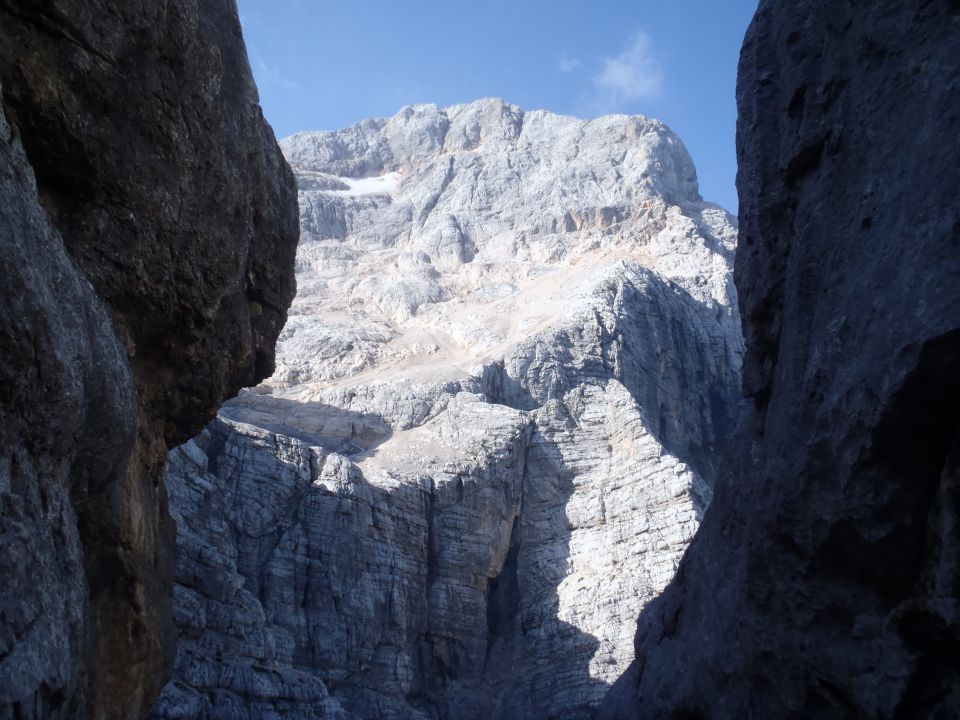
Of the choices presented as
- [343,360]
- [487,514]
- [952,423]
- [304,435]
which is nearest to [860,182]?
[952,423]

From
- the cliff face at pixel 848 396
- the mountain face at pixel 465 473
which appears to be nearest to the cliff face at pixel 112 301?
the cliff face at pixel 848 396

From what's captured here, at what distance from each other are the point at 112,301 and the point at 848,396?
7168 mm

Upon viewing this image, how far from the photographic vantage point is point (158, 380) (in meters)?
11.3

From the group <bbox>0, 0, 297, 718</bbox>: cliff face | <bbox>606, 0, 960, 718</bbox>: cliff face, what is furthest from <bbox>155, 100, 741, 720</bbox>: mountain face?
<bbox>0, 0, 297, 718</bbox>: cliff face

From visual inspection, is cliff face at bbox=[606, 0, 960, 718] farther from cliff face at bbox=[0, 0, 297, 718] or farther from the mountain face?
the mountain face

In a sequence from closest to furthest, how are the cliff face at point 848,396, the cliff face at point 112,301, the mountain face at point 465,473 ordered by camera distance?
the cliff face at point 112,301 → the cliff face at point 848,396 → the mountain face at point 465,473

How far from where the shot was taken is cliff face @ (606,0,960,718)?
24.2ft

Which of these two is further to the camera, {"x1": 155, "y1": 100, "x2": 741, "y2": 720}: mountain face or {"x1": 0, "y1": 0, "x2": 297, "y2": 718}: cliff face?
{"x1": 155, "y1": 100, "x2": 741, "y2": 720}: mountain face

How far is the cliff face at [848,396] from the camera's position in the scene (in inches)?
291

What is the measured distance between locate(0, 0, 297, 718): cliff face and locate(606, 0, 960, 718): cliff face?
645 cm

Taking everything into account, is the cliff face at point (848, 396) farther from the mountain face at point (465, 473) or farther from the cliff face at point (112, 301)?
the mountain face at point (465, 473)

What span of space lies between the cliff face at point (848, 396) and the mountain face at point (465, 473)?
13.0 meters

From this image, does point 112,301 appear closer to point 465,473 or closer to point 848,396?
point 848,396

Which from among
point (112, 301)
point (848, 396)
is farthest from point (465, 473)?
point (848, 396)
